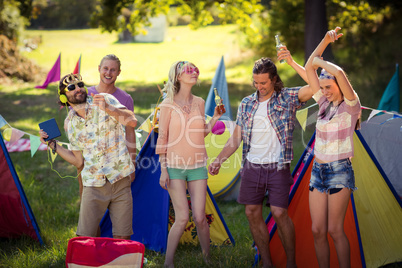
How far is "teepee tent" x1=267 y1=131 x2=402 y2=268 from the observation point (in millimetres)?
3514

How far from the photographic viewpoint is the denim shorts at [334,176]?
2967mm

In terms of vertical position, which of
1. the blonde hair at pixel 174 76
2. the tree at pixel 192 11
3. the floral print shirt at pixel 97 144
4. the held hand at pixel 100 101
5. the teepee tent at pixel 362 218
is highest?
the tree at pixel 192 11

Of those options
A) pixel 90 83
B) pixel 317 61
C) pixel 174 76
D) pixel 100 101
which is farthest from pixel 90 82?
pixel 317 61

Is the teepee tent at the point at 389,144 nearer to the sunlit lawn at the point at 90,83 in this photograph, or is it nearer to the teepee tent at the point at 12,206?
the sunlit lawn at the point at 90,83

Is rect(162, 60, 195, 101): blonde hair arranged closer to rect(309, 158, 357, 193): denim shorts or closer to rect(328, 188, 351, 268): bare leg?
rect(309, 158, 357, 193): denim shorts

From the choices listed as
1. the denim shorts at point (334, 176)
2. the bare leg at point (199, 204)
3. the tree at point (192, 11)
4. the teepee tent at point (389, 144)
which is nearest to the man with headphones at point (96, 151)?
the bare leg at point (199, 204)

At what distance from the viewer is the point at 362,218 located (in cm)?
360

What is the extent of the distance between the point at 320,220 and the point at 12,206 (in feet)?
8.84

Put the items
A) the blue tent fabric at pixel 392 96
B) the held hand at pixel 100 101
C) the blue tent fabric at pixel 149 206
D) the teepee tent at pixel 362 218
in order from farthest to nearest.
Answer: the blue tent fabric at pixel 392 96, the blue tent fabric at pixel 149 206, the teepee tent at pixel 362 218, the held hand at pixel 100 101

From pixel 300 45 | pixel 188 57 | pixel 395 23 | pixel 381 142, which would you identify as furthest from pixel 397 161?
pixel 188 57

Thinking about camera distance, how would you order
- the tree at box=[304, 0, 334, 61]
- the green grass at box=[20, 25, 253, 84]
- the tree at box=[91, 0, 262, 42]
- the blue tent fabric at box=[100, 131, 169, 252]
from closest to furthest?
the blue tent fabric at box=[100, 131, 169, 252] → the tree at box=[304, 0, 334, 61] → the tree at box=[91, 0, 262, 42] → the green grass at box=[20, 25, 253, 84]

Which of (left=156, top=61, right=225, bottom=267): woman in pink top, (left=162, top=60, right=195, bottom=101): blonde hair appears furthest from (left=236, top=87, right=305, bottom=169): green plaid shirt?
(left=162, top=60, right=195, bottom=101): blonde hair

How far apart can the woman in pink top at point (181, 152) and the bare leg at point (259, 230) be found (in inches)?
13.6

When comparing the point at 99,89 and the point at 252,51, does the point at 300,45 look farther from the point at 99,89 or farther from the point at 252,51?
the point at 99,89
